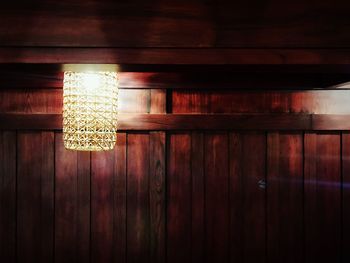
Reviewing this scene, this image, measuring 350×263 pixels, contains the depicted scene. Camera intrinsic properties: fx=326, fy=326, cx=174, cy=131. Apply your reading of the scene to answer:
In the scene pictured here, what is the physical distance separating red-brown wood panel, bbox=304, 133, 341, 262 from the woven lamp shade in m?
2.56

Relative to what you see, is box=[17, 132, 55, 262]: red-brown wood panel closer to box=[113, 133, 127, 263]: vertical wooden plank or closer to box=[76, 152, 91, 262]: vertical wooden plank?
box=[76, 152, 91, 262]: vertical wooden plank

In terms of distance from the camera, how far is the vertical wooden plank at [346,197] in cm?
414

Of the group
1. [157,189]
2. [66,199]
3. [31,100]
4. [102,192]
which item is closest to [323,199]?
[157,189]

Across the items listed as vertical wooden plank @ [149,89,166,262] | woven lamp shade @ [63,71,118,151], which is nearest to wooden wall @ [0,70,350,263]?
vertical wooden plank @ [149,89,166,262]

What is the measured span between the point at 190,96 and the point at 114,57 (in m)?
1.90

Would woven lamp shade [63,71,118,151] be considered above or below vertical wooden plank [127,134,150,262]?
above

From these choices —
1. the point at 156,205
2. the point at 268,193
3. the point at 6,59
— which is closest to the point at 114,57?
the point at 6,59

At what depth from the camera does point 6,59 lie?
2234 mm

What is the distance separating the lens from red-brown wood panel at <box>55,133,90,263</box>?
4.05 metres

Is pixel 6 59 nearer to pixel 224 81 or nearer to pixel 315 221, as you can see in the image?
pixel 224 81

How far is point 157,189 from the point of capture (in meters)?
4.01

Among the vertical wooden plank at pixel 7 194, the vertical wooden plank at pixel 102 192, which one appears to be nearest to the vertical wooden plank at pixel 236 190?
the vertical wooden plank at pixel 102 192

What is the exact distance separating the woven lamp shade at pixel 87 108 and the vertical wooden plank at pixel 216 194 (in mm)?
1465

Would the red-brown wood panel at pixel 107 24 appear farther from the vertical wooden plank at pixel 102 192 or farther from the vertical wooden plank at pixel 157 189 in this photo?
the vertical wooden plank at pixel 102 192
